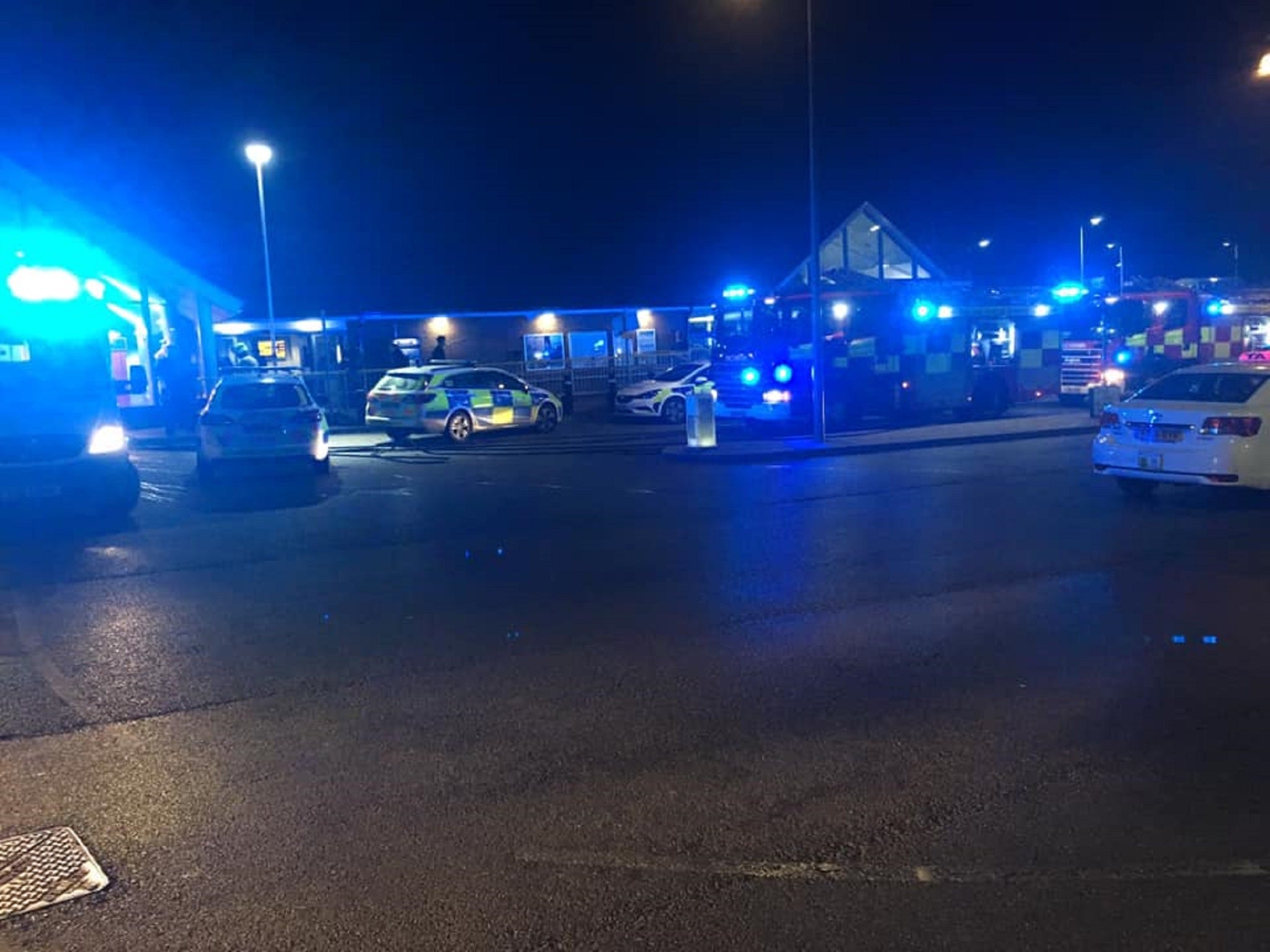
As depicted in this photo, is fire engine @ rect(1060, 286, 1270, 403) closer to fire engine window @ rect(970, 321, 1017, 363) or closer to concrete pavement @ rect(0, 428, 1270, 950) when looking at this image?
fire engine window @ rect(970, 321, 1017, 363)

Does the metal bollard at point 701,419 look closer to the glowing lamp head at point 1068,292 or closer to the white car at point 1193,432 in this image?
the white car at point 1193,432

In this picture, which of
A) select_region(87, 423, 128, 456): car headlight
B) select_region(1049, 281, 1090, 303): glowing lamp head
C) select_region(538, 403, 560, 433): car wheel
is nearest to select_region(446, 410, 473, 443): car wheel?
select_region(538, 403, 560, 433): car wheel

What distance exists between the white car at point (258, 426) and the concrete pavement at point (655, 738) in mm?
5449

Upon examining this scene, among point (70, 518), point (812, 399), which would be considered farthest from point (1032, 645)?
point (812, 399)

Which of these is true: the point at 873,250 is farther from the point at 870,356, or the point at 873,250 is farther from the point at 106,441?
the point at 106,441

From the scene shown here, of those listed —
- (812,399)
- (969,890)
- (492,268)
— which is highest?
(492,268)

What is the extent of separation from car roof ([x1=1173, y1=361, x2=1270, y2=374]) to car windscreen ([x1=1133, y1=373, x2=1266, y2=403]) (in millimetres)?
39

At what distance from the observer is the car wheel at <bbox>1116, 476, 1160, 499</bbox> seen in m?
12.5

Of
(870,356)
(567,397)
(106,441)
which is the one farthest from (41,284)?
(567,397)

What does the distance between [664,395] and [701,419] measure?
7.13 meters

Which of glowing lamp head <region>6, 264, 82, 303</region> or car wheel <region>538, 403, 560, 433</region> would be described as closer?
glowing lamp head <region>6, 264, 82, 303</region>

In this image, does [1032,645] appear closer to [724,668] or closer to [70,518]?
[724,668]

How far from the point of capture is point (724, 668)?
6562mm

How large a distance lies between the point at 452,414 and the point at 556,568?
1306 centimetres
